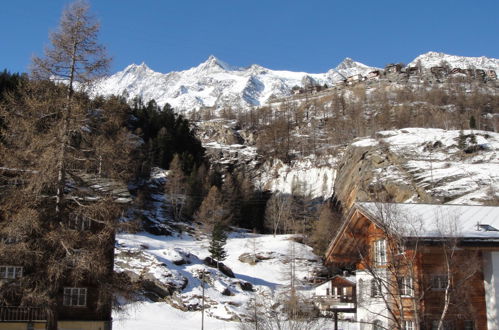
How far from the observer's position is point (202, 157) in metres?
110

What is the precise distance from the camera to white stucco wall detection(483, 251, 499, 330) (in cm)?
1828

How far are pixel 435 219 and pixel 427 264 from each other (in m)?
2.27

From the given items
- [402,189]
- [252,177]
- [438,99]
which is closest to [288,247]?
[402,189]

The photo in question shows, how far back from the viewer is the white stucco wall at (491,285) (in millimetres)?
18281

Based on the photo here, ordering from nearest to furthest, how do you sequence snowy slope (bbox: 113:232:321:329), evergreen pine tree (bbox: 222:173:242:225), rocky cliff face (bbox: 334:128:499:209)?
snowy slope (bbox: 113:232:321:329) < rocky cliff face (bbox: 334:128:499:209) < evergreen pine tree (bbox: 222:173:242:225)

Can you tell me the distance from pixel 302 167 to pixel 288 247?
5105 cm

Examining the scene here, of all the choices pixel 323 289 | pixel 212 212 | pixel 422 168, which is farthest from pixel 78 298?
pixel 422 168

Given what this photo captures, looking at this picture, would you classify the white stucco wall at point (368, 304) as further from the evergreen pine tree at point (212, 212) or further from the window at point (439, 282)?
the evergreen pine tree at point (212, 212)

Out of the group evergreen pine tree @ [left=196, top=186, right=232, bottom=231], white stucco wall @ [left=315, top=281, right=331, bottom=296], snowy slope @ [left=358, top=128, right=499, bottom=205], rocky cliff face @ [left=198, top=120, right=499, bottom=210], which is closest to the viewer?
white stucco wall @ [left=315, top=281, right=331, bottom=296]

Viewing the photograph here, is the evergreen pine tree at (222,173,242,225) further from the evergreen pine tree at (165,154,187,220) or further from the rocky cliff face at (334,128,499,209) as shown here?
the rocky cliff face at (334,128,499,209)

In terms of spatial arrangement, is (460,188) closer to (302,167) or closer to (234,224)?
(234,224)

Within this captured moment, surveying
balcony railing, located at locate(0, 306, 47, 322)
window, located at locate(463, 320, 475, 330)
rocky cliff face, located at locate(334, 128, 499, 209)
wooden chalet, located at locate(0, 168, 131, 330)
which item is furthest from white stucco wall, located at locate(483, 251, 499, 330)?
rocky cliff face, located at locate(334, 128, 499, 209)

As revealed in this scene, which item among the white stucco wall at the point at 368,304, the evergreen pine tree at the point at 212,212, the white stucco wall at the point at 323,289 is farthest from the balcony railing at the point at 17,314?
the evergreen pine tree at the point at 212,212

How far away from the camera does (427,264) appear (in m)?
17.8
